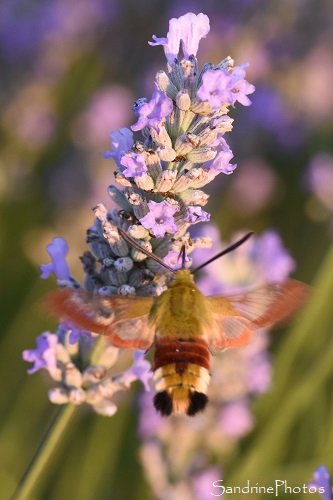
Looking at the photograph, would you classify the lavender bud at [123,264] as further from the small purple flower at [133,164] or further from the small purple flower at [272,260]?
the small purple flower at [272,260]

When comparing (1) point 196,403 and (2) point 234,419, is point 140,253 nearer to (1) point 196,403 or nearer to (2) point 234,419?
(1) point 196,403

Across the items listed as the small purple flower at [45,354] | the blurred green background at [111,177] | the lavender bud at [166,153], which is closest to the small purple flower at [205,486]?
the blurred green background at [111,177]

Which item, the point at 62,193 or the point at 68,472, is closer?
the point at 68,472

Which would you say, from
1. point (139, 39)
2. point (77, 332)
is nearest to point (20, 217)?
point (139, 39)

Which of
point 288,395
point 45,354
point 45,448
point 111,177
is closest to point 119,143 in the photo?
point 45,354

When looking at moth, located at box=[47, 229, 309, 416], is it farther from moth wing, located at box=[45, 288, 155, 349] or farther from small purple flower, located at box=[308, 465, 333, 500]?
small purple flower, located at box=[308, 465, 333, 500]

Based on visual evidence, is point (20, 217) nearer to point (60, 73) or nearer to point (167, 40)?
point (60, 73)
